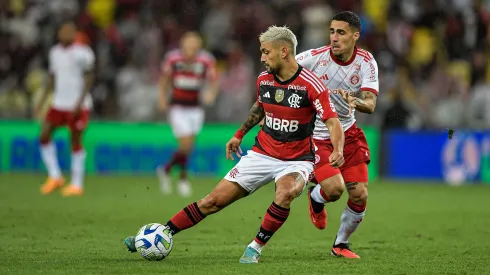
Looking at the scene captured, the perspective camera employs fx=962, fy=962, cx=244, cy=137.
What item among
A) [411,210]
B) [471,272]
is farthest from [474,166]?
[471,272]

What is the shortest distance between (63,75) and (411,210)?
20.0 feet

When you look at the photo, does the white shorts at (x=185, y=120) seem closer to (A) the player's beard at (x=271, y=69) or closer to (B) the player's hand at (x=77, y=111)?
(B) the player's hand at (x=77, y=111)

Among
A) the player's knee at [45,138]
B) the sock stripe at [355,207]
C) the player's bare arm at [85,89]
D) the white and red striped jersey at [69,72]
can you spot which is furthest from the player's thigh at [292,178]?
the player's knee at [45,138]

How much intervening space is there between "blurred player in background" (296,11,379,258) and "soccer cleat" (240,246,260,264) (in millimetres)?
1018

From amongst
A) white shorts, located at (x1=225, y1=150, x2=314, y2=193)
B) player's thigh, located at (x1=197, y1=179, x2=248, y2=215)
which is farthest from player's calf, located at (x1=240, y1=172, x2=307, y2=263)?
player's thigh, located at (x1=197, y1=179, x2=248, y2=215)

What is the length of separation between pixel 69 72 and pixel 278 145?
27.4 ft

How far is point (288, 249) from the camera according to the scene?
9.47 meters

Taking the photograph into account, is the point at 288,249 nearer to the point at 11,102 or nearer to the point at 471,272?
the point at 471,272

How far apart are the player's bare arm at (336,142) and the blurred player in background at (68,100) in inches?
327

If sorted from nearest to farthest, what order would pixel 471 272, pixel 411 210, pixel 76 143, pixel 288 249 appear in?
pixel 471 272 < pixel 288 249 < pixel 411 210 < pixel 76 143

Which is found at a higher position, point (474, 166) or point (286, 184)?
point (286, 184)

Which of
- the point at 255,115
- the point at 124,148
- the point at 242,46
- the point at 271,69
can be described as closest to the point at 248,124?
the point at 255,115

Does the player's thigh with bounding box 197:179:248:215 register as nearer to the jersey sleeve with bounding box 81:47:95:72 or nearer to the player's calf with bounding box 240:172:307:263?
the player's calf with bounding box 240:172:307:263

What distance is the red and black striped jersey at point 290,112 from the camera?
8172 mm
